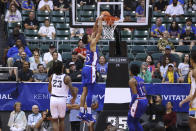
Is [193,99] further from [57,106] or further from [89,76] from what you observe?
[57,106]

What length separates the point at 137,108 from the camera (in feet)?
40.4

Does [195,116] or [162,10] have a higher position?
[162,10]

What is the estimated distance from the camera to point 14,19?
20.4 meters

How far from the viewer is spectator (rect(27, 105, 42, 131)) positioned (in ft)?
50.5

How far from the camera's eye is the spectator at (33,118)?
15398 millimetres

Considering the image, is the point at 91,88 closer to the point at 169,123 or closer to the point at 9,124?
the point at 169,123

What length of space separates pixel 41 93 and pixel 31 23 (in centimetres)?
469

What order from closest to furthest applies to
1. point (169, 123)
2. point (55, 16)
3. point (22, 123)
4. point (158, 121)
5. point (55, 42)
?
point (158, 121), point (169, 123), point (22, 123), point (55, 42), point (55, 16)

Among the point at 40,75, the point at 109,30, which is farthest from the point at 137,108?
the point at 40,75

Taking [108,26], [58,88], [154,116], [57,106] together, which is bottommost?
[154,116]

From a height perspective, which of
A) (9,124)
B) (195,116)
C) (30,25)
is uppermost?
(30,25)

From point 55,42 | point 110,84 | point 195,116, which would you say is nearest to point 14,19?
point 55,42

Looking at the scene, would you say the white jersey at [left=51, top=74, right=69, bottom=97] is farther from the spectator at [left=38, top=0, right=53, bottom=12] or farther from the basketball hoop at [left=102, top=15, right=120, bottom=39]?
the spectator at [left=38, top=0, right=53, bottom=12]

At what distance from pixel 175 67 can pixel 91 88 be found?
4.36 metres
